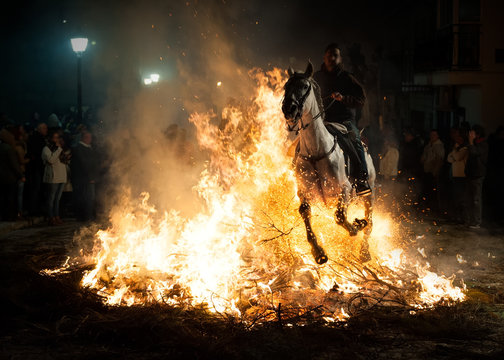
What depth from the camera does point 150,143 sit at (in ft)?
53.5

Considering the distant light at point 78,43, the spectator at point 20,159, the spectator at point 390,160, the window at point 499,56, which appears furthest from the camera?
the window at point 499,56

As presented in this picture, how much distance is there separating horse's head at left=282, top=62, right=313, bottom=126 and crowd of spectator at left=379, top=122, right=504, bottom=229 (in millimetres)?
6743

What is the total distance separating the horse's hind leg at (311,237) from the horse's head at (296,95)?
4.70 feet

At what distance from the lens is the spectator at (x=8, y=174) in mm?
13305

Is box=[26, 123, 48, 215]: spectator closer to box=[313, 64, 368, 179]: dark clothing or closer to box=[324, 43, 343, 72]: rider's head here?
box=[313, 64, 368, 179]: dark clothing

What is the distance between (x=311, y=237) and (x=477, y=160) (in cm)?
646

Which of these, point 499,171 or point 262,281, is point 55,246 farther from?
point 499,171

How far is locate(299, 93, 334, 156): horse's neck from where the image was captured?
7.65 m

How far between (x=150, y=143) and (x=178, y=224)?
7.14 meters

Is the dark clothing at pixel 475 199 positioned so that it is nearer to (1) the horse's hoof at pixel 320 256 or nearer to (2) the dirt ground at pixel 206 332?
(2) the dirt ground at pixel 206 332

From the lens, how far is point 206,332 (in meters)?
6.21

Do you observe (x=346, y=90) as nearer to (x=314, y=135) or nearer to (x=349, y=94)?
(x=349, y=94)

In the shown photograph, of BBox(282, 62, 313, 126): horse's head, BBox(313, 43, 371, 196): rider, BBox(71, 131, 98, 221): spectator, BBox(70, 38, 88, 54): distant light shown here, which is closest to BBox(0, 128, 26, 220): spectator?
BBox(71, 131, 98, 221): spectator

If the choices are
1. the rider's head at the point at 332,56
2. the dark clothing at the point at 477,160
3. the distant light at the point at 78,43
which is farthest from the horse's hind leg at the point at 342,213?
the distant light at the point at 78,43
